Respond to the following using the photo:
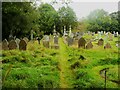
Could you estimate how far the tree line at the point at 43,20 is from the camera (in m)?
17.9

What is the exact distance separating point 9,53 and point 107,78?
517cm

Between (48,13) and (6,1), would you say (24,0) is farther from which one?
(48,13)

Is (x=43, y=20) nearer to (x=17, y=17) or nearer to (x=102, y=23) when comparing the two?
(x=17, y=17)

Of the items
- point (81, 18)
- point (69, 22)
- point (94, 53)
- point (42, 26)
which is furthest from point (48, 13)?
point (94, 53)

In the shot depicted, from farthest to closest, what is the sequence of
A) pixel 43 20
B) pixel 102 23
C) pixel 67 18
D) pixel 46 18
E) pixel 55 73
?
1. pixel 102 23
2. pixel 67 18
3. pixel 46 18
4. pixel 43 20
5. pixel 55 73

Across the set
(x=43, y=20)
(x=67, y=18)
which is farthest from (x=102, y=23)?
(x=43, y=20)

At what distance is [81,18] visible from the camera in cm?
4088

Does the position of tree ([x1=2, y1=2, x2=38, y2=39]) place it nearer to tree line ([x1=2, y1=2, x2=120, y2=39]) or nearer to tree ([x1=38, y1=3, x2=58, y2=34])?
tree line ([x1=2, y1=2, x2=120, y2=39])

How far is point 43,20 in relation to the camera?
27.4m

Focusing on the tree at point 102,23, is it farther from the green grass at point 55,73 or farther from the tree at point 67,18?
the green grass at point 55,73

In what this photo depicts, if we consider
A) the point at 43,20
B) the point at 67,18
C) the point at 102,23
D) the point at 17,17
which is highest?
the point at 67,18

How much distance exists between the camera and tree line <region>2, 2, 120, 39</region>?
703 inches

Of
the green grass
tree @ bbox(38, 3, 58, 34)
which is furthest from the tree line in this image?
the green grass

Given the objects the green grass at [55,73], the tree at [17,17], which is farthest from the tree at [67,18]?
the green grass at [55,73]
